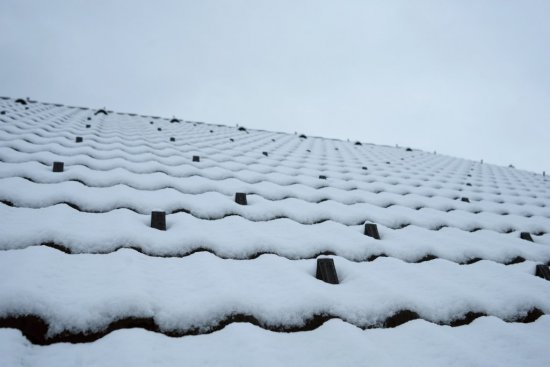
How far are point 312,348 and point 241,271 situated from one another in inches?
17.4

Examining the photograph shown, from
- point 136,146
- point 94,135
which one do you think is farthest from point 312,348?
point 94,135

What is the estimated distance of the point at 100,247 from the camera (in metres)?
1.35

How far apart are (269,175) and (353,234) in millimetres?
1234

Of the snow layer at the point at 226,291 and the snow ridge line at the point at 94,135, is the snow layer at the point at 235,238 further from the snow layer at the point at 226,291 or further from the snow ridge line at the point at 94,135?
the snow ridge line at the point at 94,135

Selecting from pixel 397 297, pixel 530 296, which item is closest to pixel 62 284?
pixel 397 297

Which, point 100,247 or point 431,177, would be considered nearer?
→ point 100,247

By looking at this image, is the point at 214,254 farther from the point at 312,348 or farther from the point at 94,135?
the point at 94,135

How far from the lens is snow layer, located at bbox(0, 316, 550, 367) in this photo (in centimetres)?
85

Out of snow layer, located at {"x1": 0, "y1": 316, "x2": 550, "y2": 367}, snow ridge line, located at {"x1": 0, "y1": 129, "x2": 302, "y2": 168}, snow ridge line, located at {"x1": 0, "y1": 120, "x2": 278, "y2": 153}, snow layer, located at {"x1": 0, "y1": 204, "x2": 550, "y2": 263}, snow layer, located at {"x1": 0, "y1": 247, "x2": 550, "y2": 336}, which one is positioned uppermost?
snow ridge line, located at {"x1": 0, "y1": 120, "x2": 278, "y2": 153}

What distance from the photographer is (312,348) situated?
1004 millimetres

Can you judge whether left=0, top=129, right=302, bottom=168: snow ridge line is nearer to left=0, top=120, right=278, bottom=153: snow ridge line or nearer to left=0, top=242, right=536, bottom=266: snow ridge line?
left=0, top=120, right=278, bottom=153: snow ridge line

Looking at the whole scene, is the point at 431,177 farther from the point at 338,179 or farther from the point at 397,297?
the point at 397,297

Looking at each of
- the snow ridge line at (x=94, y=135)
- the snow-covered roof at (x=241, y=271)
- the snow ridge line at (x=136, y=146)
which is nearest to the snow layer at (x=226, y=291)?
the snow-covered roof at (x=241, y=271)

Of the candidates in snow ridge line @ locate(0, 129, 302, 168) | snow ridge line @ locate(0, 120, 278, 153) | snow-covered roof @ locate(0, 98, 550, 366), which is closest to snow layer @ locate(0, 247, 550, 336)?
snow-covered roof @ locate(0, 98, 550, 366)
